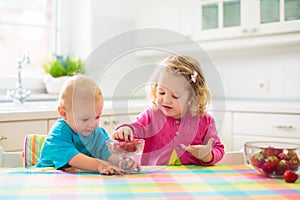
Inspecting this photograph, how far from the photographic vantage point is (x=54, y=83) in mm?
3031

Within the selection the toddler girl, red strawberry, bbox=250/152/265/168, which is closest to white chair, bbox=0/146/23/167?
the toddler girl

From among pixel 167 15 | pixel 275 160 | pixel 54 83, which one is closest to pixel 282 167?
pixel 275 160

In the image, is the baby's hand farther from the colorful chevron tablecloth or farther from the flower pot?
the flower pot

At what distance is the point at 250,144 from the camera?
1.18 meters

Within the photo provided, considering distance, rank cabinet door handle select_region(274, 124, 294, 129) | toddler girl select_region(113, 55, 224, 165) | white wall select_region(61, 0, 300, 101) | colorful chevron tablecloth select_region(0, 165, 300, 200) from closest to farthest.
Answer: colorful chevron tablecloth select_region(0, 165, 300, 200) < toddler girl select_region(113, 55, 224, 165) < cabinet door handle select_region(274, 124, 294, 129) < white wall select_region(61, 0, 300, 101)

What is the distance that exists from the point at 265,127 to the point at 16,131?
1.57 meters

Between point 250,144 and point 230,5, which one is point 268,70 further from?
point 250,144

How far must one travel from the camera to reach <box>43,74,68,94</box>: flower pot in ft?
9.93

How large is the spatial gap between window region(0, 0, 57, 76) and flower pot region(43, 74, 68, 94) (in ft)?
0.75

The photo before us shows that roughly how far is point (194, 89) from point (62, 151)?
1.76 ft

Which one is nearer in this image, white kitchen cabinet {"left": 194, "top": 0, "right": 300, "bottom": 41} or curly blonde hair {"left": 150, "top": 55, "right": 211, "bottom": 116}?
curly blonde hair {"left": 150, "top": 55, "right": 211, "bottom": 116}

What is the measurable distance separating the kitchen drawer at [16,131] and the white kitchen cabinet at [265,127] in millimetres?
1323

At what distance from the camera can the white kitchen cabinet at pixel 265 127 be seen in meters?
2.55

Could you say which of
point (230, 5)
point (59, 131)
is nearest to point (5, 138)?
point (59, 131)
